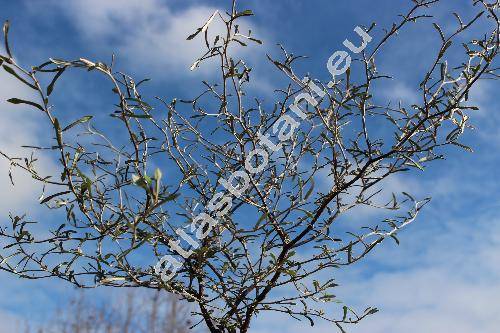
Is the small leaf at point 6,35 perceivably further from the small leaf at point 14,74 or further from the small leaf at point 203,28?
the small leaf at point 203,28

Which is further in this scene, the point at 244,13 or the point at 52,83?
the point at 244,13

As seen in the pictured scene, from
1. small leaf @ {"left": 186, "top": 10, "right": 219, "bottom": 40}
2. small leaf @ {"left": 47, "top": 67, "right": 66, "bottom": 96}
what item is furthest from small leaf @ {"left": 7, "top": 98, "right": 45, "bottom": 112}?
small leaf @ {"left": 186, "top": 10, "right": 219, "bottom": 40}

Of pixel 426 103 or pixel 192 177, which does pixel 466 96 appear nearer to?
pixel 426 103

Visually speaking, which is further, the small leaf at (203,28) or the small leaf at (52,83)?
the small leaf at (203,28)

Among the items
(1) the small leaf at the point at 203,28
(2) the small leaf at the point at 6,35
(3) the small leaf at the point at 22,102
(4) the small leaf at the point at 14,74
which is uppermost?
(1) the small leaf at the point at 203,28

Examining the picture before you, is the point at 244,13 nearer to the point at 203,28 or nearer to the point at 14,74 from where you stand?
the point at 203,28

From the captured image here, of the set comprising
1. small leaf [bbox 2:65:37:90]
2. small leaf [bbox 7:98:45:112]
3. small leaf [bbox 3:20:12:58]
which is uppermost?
small leaf [bbox 3:20:12:58]

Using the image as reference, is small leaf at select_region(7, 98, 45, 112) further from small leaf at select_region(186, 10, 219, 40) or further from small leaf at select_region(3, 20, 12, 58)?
small leaf at select_region(186, 10, 219, 40)

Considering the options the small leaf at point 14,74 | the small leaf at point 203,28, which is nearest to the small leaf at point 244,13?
the small leaf at point 203,28

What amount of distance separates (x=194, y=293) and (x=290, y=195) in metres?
0.68

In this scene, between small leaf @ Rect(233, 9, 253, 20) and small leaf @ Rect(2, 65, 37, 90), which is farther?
small leaf @ Rect(233, 9, 253, 20)

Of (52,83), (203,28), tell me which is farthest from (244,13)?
(52,83)

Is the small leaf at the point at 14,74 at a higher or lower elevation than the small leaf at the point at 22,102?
higher

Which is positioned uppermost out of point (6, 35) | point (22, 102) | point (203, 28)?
point (203, 28)
